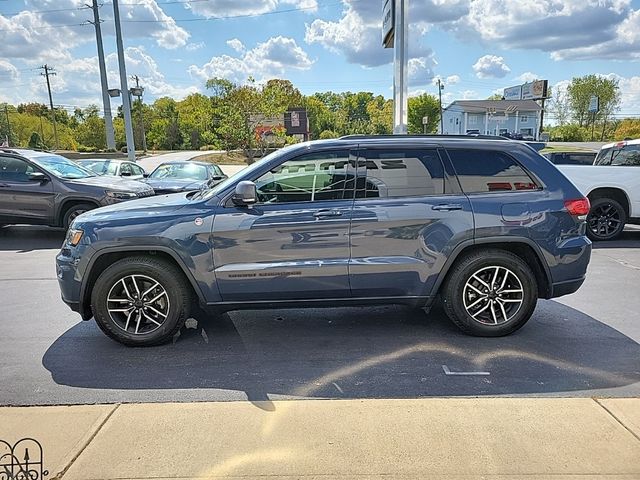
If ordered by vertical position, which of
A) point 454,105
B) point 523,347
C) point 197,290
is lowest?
point 523,347

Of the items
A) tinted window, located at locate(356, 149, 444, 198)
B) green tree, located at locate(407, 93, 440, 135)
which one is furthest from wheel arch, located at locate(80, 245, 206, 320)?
green tree, located at locate(407, 93, 440, 135)

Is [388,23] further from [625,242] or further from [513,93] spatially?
[513,93]

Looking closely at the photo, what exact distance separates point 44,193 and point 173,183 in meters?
3.32

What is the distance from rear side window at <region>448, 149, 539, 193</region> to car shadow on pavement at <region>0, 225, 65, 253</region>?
304 inches

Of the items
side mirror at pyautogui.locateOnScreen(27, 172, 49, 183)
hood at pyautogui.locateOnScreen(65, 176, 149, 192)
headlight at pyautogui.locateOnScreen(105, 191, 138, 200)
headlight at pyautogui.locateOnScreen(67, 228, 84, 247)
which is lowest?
headlight at pyautogui.locateOnScreen(105, 191, 138, 200)

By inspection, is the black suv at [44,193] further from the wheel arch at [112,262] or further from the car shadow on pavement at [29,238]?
the wheel arch at [112,262]

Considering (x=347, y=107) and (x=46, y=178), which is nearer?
(x=46, y=178)

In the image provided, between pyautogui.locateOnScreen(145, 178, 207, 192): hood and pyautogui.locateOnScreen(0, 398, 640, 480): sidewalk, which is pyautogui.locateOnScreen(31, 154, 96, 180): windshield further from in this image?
pyautogui.locateOnScreen(0, 398, 640, 480): sidewalk

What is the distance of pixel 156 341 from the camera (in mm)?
4254

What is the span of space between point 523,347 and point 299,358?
6.41ft

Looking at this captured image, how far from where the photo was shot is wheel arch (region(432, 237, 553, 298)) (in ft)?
13.9

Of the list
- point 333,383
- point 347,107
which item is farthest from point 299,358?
point 347,107

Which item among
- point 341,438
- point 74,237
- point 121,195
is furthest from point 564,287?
point 121,195

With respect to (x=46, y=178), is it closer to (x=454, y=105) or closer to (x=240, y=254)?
(x=240, y=254)
